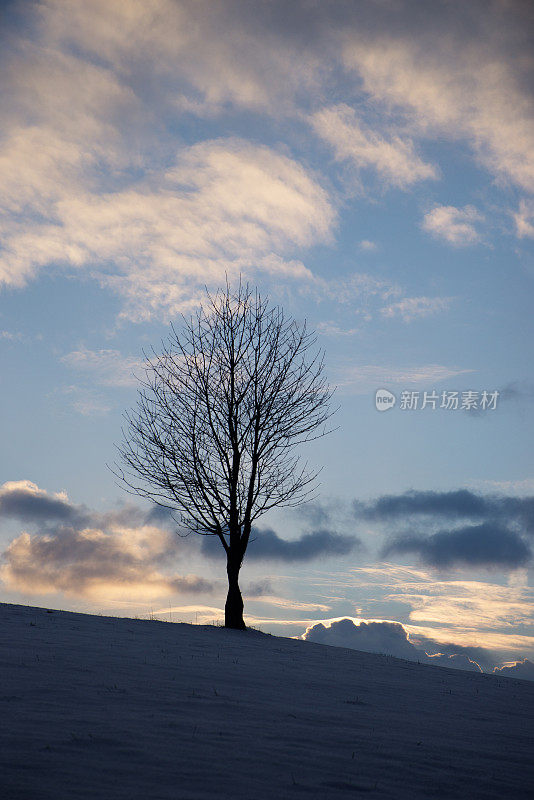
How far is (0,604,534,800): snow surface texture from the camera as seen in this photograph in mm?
5246

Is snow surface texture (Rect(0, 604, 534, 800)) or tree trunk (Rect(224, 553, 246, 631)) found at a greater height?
tree trunk (Rect(224, 553, 246, 631))

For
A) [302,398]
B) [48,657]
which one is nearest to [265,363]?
[302,398]

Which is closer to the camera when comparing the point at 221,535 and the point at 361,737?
the point at 361,737

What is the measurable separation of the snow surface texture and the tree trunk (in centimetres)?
771

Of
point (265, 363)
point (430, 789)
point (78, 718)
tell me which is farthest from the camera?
point (265, 363)

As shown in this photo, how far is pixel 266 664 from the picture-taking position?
12.0 metres

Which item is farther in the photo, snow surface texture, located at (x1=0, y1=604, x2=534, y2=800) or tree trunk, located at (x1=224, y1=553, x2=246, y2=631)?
tree trunk, located at (x1=224, y1=553, x2=246, y2=631)

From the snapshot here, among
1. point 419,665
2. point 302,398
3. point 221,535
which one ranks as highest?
point 302,398

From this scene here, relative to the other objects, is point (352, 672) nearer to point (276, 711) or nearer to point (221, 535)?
point (276, 711)

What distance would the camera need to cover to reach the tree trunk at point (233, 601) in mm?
20000

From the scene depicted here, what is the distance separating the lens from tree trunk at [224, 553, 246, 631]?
65.6 ft

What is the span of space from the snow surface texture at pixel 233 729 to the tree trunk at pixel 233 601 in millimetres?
7705

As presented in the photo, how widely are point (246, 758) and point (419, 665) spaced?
11446 mm

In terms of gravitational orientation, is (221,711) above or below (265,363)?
below
